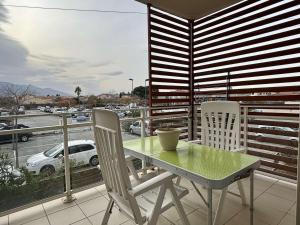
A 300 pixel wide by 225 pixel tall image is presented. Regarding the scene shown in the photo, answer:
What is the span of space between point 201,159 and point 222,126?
0.75 m

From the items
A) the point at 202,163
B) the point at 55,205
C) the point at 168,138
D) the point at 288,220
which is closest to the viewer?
the point at 202,163

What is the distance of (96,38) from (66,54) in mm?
694

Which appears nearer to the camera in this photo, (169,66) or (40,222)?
(40,222)

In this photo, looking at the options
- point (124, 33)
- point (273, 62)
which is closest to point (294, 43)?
point (273, 62)

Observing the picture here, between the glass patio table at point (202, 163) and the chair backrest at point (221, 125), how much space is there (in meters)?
0.43

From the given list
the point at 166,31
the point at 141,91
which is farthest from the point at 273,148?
the point at 166,31

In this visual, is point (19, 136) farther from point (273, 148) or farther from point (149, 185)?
point (273, 148)

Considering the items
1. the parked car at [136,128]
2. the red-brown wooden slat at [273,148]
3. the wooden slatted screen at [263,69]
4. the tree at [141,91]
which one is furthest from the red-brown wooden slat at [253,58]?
the parked car at [136,128]

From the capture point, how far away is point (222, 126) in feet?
6.88

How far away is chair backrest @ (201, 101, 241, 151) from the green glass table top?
414mm

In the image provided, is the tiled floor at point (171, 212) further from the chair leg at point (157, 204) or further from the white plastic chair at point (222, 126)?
the chair leg at point (157, 204)

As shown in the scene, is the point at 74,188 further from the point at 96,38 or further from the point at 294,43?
the point at 294,43

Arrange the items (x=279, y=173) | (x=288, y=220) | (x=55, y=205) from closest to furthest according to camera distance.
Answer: (x=288, y=220)
(x=55, y=205)
(x=279, y=173)

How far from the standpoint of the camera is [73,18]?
12.4 ft
